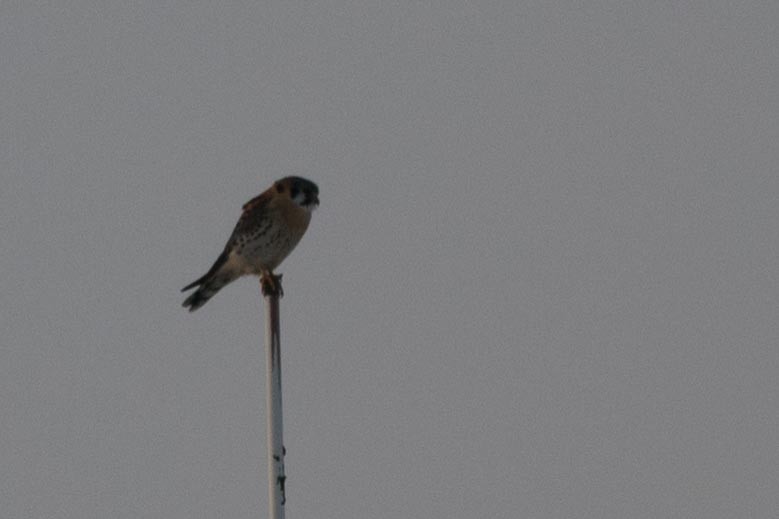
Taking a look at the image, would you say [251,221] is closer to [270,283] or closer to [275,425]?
[270,283]

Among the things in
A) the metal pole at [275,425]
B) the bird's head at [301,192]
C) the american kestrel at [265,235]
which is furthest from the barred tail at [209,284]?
the metal pole at [275,425]

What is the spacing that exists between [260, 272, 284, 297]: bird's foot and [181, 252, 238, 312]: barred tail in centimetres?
107

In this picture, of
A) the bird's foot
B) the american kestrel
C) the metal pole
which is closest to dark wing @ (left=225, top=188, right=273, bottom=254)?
the american kestrel

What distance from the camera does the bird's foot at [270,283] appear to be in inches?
526

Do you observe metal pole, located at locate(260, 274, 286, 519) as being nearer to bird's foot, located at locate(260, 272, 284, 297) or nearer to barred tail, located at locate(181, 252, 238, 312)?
bird's foot, located at locate(260, 272, 284, 297)

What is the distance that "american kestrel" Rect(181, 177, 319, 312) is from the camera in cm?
1627

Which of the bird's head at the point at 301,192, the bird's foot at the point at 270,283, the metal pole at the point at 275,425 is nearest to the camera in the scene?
the metal pole at the point at 275,425

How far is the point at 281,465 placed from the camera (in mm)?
11016

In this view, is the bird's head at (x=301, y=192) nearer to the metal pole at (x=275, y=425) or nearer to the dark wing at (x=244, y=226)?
the dark wing at (x=244, y=226)

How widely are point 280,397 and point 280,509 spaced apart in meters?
0.63

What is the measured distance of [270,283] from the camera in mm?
14016

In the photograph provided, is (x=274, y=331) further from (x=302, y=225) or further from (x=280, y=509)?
(x=302, y=225)

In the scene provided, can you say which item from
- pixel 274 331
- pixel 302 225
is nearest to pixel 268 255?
pixel 302 225

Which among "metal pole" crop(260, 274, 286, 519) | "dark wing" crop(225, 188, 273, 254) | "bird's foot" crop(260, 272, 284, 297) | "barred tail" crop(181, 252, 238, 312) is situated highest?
"dark wing" crop(225, 188, 273, 254)
